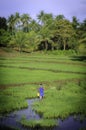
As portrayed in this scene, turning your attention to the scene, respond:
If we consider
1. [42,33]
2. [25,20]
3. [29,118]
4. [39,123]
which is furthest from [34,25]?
[39,123]

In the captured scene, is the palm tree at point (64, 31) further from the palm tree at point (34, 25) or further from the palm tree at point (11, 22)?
the palm tree at point (11, 22)

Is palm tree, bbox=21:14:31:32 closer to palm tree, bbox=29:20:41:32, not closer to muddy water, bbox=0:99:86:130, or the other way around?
palm tree, bbox=29:20:41:32

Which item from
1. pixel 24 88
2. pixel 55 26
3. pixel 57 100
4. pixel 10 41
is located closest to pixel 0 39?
pixel 10 41

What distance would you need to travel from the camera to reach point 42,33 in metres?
109

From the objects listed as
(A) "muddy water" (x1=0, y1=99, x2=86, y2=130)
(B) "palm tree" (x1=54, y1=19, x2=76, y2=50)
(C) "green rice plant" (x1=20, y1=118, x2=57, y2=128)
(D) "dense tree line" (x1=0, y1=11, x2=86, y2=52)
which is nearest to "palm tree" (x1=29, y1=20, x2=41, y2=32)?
(D) "dense tree line" (x1=0, y1=11, x2=86, y2=52)

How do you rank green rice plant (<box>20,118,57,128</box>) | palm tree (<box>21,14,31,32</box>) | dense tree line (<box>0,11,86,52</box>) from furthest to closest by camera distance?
palm tree (<box>21,14,31,32</box>)
dense tree line (<box>0,11,86,52</box>)
green rice plant (<box>20,118,57,128</box>)

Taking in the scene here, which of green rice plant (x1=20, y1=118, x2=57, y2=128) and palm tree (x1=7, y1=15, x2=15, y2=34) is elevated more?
palm tree (x1=7, y1=15, x2=15, y2=34)

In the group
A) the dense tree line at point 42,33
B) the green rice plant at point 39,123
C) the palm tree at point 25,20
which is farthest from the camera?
the palm tree at point 25,20

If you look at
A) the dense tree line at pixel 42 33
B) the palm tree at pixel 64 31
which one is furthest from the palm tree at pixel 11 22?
the palm tree at pixel 64 31

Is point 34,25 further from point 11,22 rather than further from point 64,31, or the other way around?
point 64,31

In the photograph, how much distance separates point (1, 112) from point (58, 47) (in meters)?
95.4

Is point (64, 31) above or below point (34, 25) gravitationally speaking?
below

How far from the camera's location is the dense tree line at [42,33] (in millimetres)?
105438

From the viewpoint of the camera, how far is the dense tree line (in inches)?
4151
